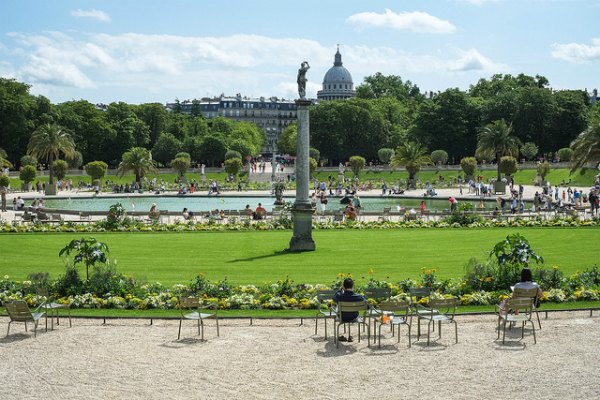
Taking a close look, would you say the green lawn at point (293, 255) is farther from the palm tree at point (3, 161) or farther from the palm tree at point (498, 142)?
the palm tree at point (498, 142)

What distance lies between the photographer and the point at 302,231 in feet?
97.2

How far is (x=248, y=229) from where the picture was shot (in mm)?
39156

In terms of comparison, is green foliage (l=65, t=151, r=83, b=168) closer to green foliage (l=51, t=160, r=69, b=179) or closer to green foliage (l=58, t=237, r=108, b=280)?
green foliage (l=51, t=160, r=69, b=179)

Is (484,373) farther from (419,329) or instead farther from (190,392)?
(190,392)

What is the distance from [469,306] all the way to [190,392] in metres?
8.95

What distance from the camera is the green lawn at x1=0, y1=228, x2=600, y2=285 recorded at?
24.7 metres

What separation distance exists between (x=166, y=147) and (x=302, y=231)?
9400cm

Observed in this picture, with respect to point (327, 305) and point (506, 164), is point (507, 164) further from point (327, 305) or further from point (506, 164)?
point (327, 305)

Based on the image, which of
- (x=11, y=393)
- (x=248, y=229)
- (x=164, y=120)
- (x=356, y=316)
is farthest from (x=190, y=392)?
(x=164, y=120)

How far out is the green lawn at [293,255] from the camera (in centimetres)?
2472

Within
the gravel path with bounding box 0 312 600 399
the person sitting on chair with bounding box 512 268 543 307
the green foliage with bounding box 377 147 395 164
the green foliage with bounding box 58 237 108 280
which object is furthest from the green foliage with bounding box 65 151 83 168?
the person sitting on chair with bounding box 512 268 543 307

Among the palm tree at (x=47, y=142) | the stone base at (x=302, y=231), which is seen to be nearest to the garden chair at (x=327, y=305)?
the stone base at (x=302, y=231)

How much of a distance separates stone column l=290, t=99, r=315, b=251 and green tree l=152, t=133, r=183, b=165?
9345cm

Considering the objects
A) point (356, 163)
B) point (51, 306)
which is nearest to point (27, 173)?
point (356, 163)
